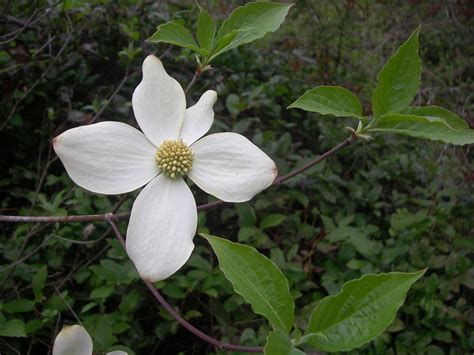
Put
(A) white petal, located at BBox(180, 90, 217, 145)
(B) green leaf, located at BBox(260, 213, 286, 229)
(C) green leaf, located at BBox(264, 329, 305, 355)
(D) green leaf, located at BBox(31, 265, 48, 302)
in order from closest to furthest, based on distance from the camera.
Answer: (C) green leaf, located at BBox(264, 329, 305, 355)
(A) white petal, located at BBox(180, 90, 217, 145)
(D) green leaf, located at BBox(31, 265, 48, 302)
(B) green leaf, located at BBox(260, 213, 286, 229)

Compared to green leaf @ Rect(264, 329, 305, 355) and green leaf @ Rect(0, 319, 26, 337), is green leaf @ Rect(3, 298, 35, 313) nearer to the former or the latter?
green leaf @ Rect(0, 319, 26, 337)

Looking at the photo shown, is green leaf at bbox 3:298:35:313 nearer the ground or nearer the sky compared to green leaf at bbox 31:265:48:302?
nearer the ground

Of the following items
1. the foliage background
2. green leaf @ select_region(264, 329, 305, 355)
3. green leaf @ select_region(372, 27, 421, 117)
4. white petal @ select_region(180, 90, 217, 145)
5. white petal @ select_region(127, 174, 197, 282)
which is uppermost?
green leaf @ select_region(372, 27, 421, 117)

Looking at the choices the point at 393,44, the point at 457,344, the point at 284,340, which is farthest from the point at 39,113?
the point at 393,44

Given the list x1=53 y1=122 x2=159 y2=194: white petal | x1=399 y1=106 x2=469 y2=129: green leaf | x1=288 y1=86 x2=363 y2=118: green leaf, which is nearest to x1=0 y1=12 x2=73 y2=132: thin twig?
x1=53 y1=122 x2=159 y2=194: white petal

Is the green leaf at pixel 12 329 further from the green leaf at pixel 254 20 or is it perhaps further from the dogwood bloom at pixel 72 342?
the green leaf at pixel 254 20

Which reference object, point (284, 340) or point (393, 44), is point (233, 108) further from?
point (393, 44)
